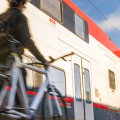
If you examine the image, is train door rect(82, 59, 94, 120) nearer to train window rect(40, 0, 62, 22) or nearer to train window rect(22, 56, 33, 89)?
train window rect(40, 0, 62, 22)

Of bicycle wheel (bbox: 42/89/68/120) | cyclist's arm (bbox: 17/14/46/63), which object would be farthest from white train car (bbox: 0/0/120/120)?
cyclist's arm (bbox: 17/14/46/63)

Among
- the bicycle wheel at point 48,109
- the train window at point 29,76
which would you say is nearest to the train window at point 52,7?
the train window at point 29,76

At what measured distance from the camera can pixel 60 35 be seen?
396 cm

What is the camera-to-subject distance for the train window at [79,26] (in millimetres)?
4595

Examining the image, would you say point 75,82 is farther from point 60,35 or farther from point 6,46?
point 6,46

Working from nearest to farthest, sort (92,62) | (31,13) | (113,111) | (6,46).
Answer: (6,46) → (31,13) → (92,62) → (113,111)

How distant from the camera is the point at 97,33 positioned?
18.7 feet

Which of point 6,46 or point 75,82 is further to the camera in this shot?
point 75,82

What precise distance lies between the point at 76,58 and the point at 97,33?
1583 mm

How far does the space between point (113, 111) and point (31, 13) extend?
371 centimetres

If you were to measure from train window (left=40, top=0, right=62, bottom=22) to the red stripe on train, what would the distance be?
35 centimetres

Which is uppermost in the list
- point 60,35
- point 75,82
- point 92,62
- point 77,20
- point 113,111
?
point 77,20

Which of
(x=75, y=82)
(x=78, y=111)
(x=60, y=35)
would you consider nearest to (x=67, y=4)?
(x=60, y=35)

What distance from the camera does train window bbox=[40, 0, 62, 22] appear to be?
3.61m
